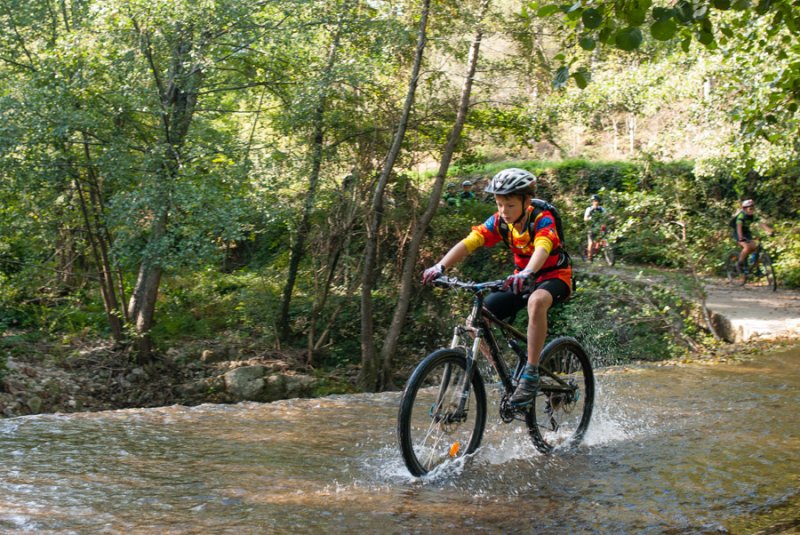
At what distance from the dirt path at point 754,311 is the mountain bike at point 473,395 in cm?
766

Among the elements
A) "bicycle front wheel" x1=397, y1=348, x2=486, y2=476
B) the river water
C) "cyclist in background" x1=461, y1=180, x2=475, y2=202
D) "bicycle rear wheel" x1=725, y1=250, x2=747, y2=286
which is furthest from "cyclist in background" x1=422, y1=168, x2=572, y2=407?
"bicycle rear wheel" x1=725, y1=250, x2=747, y2=286

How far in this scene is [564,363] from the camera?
6094mm

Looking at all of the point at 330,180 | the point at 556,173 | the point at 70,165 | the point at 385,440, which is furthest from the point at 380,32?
the point at 556,173

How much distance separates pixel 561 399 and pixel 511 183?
181 cm

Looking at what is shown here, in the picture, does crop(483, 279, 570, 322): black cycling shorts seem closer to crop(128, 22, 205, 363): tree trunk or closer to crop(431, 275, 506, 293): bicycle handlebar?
crop(431, 275, 506, 293): bicycle handlebar

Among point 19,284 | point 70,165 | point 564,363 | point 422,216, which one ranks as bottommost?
point 564,363

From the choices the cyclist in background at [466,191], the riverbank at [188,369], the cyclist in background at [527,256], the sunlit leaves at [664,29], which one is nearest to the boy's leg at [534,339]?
the cyclist in background at [527,256]

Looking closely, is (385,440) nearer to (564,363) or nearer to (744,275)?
(564,363)

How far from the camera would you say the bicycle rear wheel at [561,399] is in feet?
18.7

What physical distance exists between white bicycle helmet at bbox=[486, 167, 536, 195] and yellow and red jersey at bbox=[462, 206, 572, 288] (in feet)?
0.77

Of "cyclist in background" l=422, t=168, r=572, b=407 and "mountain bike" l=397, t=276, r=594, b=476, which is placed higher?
"cyclist in background" l=422, t=168, r=572, b=407

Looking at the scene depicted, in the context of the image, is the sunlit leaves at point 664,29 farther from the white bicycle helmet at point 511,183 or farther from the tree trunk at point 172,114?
the tree trunk at point 172,114

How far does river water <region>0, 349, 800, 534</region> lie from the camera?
408 cm

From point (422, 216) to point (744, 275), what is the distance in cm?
973
